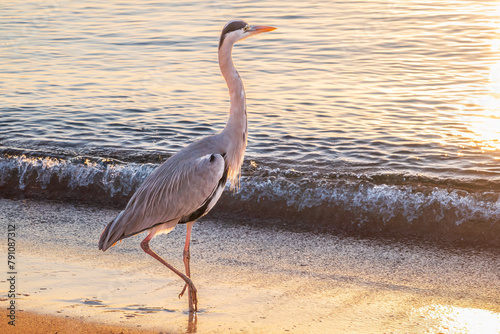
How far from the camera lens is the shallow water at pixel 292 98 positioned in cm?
792

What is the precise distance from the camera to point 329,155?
8.70 meters

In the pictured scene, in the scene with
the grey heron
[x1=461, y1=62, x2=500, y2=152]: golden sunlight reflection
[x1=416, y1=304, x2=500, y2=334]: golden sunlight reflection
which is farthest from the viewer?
[x1=461, y1=62, x2=500, y2=152]: golden sunlight reflection

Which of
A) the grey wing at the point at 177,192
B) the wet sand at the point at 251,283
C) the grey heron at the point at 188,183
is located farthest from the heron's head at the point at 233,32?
the wet sand at the point at 251,283

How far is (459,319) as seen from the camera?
15.5ft

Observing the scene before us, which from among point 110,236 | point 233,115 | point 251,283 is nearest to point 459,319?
point 251,283

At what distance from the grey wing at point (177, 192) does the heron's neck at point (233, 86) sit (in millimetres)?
385

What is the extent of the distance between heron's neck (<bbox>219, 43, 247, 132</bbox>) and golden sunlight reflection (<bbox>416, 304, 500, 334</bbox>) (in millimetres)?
2130

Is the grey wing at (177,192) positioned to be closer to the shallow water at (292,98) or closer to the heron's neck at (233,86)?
the heron's neck at (233,86)

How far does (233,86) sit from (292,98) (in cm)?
548

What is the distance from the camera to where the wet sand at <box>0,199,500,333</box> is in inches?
183

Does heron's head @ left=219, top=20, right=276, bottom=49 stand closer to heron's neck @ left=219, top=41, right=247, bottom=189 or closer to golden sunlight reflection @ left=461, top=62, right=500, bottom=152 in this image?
heron's neck @ left=219, top=41, right=247, bottom=189

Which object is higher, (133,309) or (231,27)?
(231,27)

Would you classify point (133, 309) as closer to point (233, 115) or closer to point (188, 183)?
point (188, 183)

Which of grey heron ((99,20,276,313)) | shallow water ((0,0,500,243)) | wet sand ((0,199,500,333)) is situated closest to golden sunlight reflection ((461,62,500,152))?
shallow water ((0,0,500,243))
